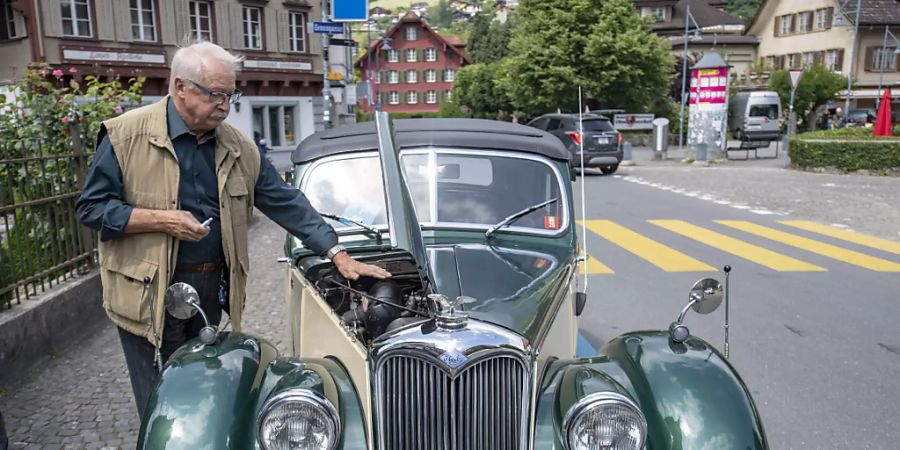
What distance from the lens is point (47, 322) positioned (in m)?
5.36

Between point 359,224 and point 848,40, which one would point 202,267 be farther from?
point 848,40

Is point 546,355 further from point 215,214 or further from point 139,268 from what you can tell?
point 139,268

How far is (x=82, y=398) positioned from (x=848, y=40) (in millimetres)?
52421

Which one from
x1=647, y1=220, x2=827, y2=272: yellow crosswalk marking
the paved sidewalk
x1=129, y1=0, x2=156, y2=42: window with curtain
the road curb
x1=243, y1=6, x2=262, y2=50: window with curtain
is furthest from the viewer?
x1=243, y1=6, x2=262, y2=50: window with curtain

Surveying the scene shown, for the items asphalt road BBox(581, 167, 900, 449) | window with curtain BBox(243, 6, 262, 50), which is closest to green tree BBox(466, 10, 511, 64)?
window with curtain BBox(243, 6, 262, 50)

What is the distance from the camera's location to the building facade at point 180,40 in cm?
2198

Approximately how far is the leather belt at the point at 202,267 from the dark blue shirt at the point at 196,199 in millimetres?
26

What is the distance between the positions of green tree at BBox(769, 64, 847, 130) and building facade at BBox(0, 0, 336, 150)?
27.3 meters

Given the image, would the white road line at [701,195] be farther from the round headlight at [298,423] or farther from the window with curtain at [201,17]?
the window with curtain at [201,17]

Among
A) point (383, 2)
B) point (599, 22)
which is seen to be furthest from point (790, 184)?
point (383, 2)

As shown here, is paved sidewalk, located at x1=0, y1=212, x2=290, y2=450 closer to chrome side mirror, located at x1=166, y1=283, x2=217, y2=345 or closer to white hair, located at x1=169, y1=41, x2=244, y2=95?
chrome side mirror, located at x1=166, y1=283, x2=217, y2=345

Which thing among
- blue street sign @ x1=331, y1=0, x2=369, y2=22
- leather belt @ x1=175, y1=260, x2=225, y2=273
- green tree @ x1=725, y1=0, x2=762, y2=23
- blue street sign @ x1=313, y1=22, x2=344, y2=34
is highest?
green tree @ x1=725, y1=0, x2=762, y2=23

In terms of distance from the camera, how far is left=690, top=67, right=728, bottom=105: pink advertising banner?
23.0 meters

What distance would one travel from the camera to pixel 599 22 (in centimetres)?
3500
